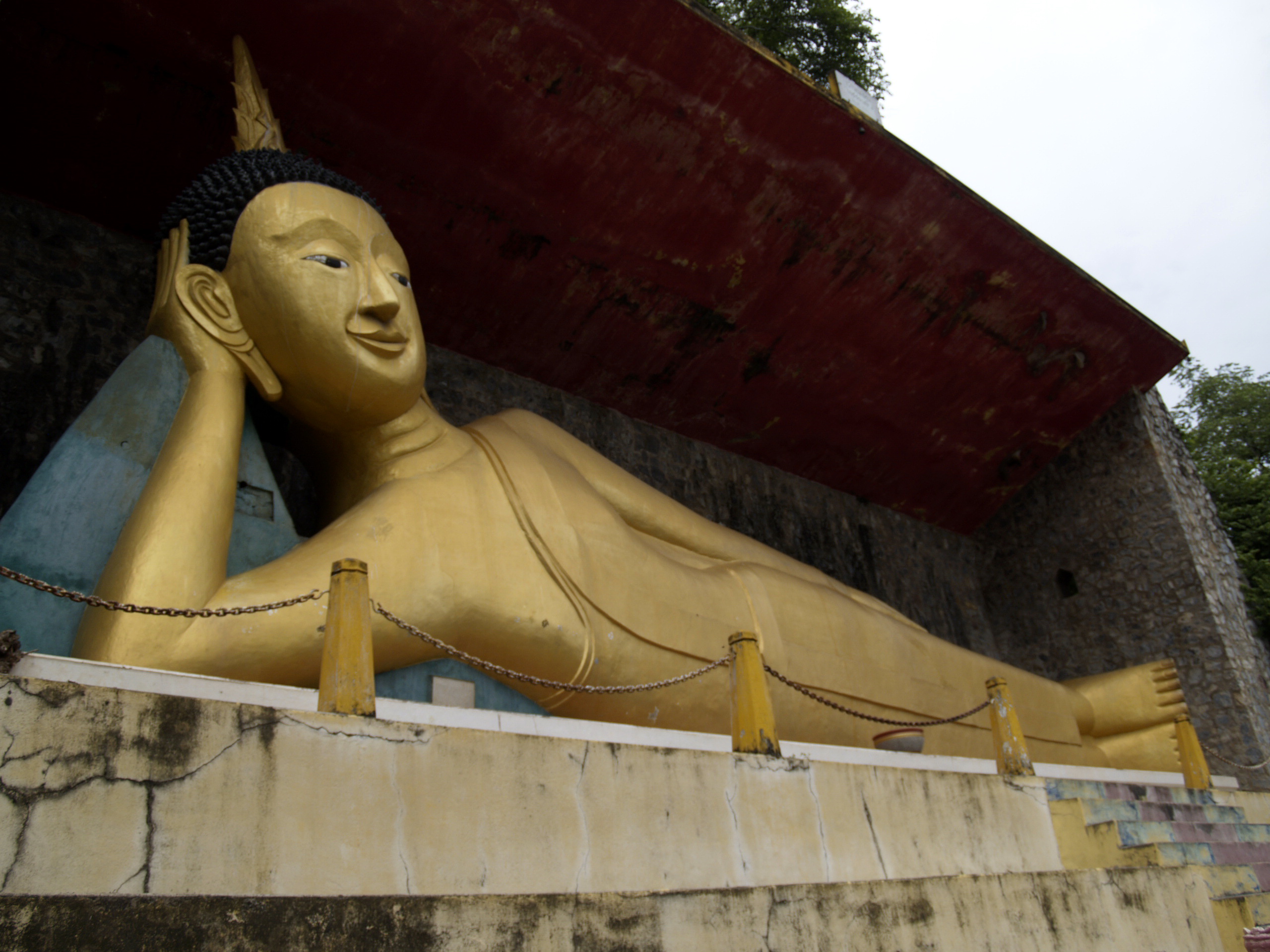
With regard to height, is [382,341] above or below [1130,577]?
below

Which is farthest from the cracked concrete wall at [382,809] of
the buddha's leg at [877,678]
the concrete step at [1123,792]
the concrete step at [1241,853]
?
the concrete step at [1241,853]

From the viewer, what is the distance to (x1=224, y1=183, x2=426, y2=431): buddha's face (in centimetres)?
399

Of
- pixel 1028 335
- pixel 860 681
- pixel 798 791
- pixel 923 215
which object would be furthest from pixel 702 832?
pixel 1028 335

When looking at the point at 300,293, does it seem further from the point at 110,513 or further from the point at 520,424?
the point at 520,424

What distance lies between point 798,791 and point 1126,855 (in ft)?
5.17

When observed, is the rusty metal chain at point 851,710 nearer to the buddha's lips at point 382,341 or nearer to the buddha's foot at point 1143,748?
the buddha's lips at point 382,341

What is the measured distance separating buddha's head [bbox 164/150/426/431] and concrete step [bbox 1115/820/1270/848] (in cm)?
323

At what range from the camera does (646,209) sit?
614 cm

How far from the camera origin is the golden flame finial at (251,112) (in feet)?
14.6

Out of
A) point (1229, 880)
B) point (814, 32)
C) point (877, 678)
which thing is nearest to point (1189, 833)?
point (1229, 880)

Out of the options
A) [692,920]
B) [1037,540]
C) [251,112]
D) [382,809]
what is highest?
[251,112]

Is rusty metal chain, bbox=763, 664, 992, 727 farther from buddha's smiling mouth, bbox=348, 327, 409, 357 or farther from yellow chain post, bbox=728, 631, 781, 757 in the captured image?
buddha's smiling mouth, bbox=348, 327, 409, 357

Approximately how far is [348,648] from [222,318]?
2.09 m

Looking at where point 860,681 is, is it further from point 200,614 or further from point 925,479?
point 925,479
